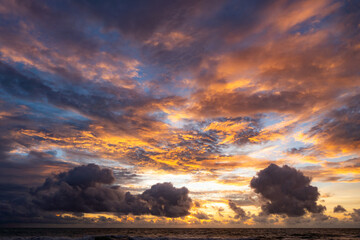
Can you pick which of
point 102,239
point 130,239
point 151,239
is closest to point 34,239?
point 102,239

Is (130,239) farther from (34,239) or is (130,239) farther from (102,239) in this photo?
(34,239)

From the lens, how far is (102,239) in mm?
68938

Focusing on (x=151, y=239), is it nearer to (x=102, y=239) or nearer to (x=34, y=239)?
(x=102, y=239)

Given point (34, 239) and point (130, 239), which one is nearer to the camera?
point (34, 239)

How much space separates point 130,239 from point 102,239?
837 cm

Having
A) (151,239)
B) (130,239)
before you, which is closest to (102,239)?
(130,239)

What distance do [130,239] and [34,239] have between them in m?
24.3

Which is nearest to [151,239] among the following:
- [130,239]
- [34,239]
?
[130,239]

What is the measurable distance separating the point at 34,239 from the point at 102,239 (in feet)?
57.2

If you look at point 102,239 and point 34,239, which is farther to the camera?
point 102,239

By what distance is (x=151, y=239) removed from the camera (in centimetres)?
6856

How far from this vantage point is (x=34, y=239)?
197 feet

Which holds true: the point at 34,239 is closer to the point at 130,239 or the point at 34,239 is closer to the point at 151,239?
the point at 130,239

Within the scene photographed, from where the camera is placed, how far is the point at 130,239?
6806 cm
